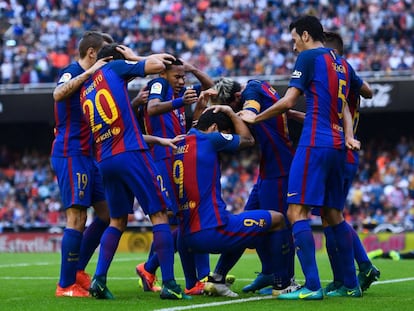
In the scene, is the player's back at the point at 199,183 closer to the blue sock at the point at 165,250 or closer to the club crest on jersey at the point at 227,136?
the club crest on jersey at the point at 227,136

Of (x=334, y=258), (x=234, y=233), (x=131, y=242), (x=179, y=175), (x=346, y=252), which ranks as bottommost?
(x=131, y=242)

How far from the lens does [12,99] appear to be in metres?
28.1

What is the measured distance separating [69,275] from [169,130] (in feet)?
6.84

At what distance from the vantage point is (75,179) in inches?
346

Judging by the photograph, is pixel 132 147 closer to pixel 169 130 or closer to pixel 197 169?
pixel 197 169

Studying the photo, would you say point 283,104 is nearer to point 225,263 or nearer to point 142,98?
point 225,263

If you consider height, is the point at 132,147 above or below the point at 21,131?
above

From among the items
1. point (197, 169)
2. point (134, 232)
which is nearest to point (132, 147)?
point (197, 169)

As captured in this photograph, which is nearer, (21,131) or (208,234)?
(208,234)

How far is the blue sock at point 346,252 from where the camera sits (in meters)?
8.26

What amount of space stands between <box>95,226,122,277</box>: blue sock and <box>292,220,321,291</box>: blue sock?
156cm

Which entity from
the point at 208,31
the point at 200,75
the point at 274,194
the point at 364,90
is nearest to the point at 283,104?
the point at 364,90

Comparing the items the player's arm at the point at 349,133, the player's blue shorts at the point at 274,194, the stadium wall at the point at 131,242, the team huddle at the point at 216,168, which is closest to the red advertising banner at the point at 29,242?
the stadium wall at the point at 131,242

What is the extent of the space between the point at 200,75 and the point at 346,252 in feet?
8.42
